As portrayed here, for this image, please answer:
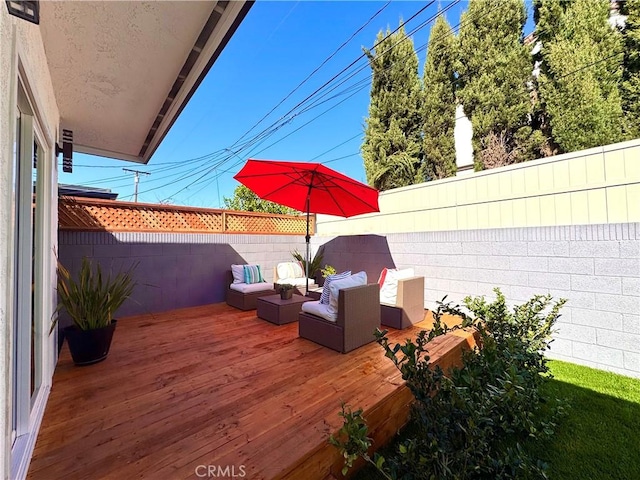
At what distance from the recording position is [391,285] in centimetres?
451

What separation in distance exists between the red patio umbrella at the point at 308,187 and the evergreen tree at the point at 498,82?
17.1 feet

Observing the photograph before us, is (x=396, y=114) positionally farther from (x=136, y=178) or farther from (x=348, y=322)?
(x=136, y=178)

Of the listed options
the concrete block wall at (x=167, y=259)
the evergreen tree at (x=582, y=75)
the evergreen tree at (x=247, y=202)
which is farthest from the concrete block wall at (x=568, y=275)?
the evergreen tree at (x=247, y=202)

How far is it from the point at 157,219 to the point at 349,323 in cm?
445

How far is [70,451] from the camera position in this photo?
1765 mm

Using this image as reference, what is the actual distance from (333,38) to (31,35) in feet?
24.2

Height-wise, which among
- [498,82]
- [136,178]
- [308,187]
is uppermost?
[136,178]

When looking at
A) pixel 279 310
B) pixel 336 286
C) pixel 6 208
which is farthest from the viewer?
pixel 279 310

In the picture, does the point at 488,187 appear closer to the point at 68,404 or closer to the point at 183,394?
the point at 183,394

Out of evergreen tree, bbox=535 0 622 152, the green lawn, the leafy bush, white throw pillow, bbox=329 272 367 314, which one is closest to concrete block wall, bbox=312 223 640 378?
the green lawn

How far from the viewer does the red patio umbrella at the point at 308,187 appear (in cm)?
418

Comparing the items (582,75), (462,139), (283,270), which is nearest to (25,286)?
(283,270)

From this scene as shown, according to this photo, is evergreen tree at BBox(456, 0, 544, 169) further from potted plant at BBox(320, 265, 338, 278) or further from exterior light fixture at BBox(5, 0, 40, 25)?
exterior light fixture at BBox(5, 0, 40, 25)

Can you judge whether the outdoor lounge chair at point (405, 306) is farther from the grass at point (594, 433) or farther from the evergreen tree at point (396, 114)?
the evergreen tree at point (396, 114)
